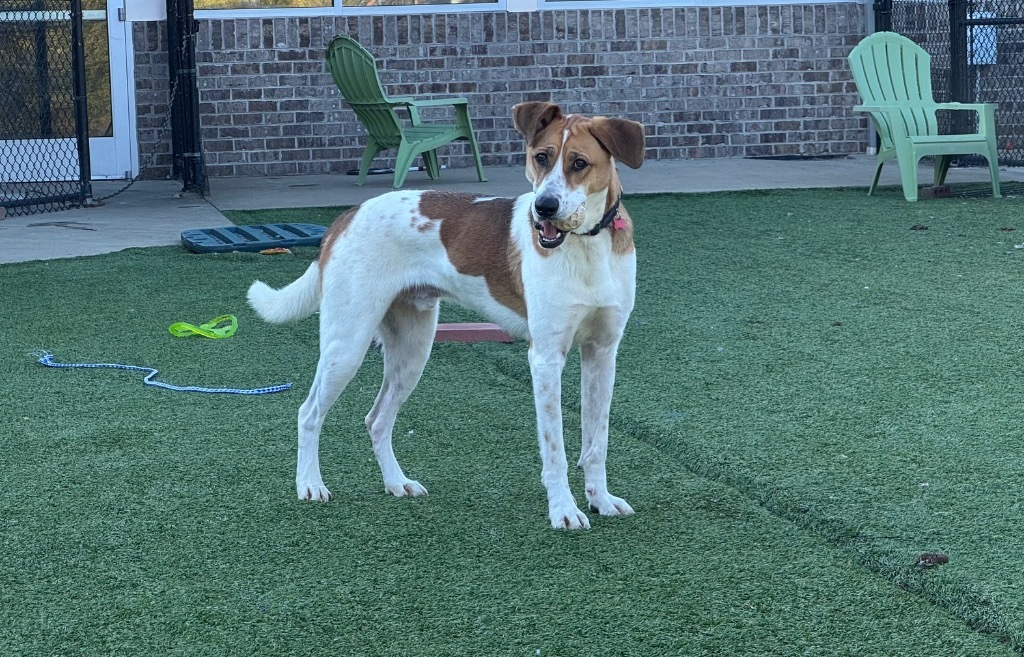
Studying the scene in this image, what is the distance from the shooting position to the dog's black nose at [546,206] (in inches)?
124

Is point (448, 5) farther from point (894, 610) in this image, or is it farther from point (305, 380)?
point (894, 610)

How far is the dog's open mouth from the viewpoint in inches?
127

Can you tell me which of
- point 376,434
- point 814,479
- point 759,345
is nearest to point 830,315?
point 759,345

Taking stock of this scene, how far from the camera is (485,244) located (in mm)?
3523

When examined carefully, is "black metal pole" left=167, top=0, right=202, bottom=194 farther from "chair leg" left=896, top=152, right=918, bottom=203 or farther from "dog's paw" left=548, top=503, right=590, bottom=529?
"dog's paw" left=548, top=503, right=590, bottom=529

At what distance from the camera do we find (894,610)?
2682 mm

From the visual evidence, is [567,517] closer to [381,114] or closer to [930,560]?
[930,560]

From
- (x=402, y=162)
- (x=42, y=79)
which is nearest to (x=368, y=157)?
(x=402, y=162)

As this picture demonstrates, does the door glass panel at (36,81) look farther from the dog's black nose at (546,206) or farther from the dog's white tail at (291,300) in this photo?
the dog's black nose at (546,206)

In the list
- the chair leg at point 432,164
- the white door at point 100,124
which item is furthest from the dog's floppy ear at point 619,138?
the white door at point 100,124

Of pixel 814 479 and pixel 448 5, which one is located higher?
pixel 448 5

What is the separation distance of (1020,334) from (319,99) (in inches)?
360

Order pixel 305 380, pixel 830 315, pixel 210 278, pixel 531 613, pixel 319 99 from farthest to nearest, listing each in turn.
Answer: pixel 319 99, pixel 210 278, pixel 830 315, pixel 305 380, pixel 531 613

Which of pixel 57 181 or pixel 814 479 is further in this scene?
pixel 57 181
